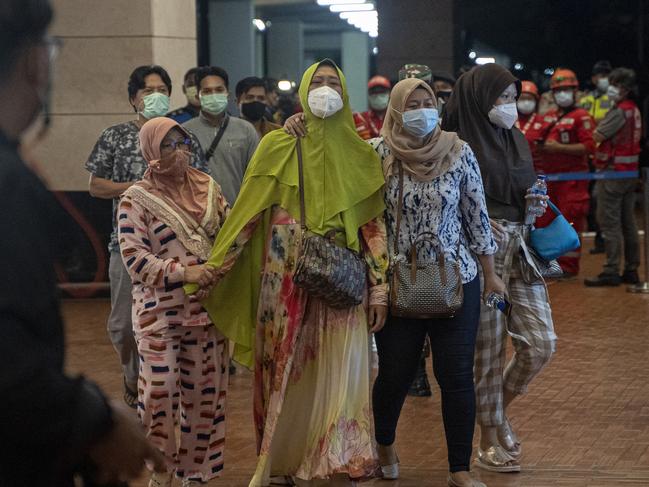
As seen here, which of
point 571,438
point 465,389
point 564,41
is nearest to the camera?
point 465,389

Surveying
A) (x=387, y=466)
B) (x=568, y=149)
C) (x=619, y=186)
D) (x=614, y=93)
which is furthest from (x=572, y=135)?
(x=387, y=466)

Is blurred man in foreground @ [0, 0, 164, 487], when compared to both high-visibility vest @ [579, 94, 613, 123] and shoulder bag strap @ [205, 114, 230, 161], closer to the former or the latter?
shoulder bag strap @ [205, 114, 230, 161]

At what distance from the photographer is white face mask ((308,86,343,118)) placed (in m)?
5.59

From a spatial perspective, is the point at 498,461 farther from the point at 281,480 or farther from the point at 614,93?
the point at 614,93

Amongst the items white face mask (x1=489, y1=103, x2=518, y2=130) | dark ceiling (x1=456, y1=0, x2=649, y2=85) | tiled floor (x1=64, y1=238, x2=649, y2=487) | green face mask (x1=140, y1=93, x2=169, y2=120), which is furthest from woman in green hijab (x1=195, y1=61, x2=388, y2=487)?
dark ceiling (x1=456, y1=0, x2=649, y2=85)

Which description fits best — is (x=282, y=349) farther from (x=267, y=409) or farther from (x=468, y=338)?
(x=468, y=338)

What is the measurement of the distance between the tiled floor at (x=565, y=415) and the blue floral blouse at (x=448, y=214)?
1.13 metres

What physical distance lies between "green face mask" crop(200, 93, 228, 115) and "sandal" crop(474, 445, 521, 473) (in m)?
3.09

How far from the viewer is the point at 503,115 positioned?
20.1 feet

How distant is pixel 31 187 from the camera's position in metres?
2.21

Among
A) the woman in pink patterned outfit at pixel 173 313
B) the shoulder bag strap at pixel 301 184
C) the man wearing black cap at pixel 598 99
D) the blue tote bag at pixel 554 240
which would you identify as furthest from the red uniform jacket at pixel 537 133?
the woman in pink patterned outfit at pixel 173 313

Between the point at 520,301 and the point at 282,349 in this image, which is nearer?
the point at 282,349

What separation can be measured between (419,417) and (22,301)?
536 cm

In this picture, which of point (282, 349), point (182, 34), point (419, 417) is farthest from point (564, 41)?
point (282, 349)
